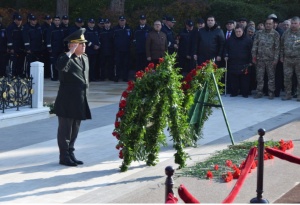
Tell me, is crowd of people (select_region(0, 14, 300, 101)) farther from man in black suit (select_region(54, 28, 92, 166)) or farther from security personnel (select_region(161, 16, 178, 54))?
man in black suit (select_region(54, 28, 92, 166))

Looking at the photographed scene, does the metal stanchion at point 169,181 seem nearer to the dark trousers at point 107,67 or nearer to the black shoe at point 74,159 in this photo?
the black shoe at point 74,159

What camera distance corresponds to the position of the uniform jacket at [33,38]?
22953mm

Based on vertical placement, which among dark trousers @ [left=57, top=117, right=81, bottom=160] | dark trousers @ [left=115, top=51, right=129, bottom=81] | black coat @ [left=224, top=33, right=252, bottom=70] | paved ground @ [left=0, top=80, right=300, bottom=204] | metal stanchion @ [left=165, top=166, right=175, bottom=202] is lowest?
paved ground @ [left=0, top=80, right=300, bottom=204]

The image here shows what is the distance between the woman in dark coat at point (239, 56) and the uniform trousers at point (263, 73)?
0.29 meters

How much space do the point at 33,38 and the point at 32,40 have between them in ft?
0.25

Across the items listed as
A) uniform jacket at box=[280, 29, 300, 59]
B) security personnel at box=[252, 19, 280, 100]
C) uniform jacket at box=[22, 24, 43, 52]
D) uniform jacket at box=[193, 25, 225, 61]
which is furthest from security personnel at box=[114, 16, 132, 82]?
uniform jacket at box=[280, 29, 300, 59]

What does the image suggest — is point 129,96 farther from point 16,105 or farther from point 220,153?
point 16,105

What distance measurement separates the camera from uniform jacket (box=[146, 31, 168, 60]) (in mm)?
20625

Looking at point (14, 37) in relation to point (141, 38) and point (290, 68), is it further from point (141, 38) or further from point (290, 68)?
point (290, 68)

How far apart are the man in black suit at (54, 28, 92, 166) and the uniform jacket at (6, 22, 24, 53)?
12563 millimetres

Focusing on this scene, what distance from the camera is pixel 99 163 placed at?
11.2 m

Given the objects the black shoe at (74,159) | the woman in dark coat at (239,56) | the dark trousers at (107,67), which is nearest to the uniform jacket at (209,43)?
the woman in dark coat at (239,56)

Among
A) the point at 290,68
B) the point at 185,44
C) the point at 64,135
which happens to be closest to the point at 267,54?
the point at 290,68

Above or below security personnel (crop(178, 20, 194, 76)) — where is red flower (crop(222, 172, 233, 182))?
below
